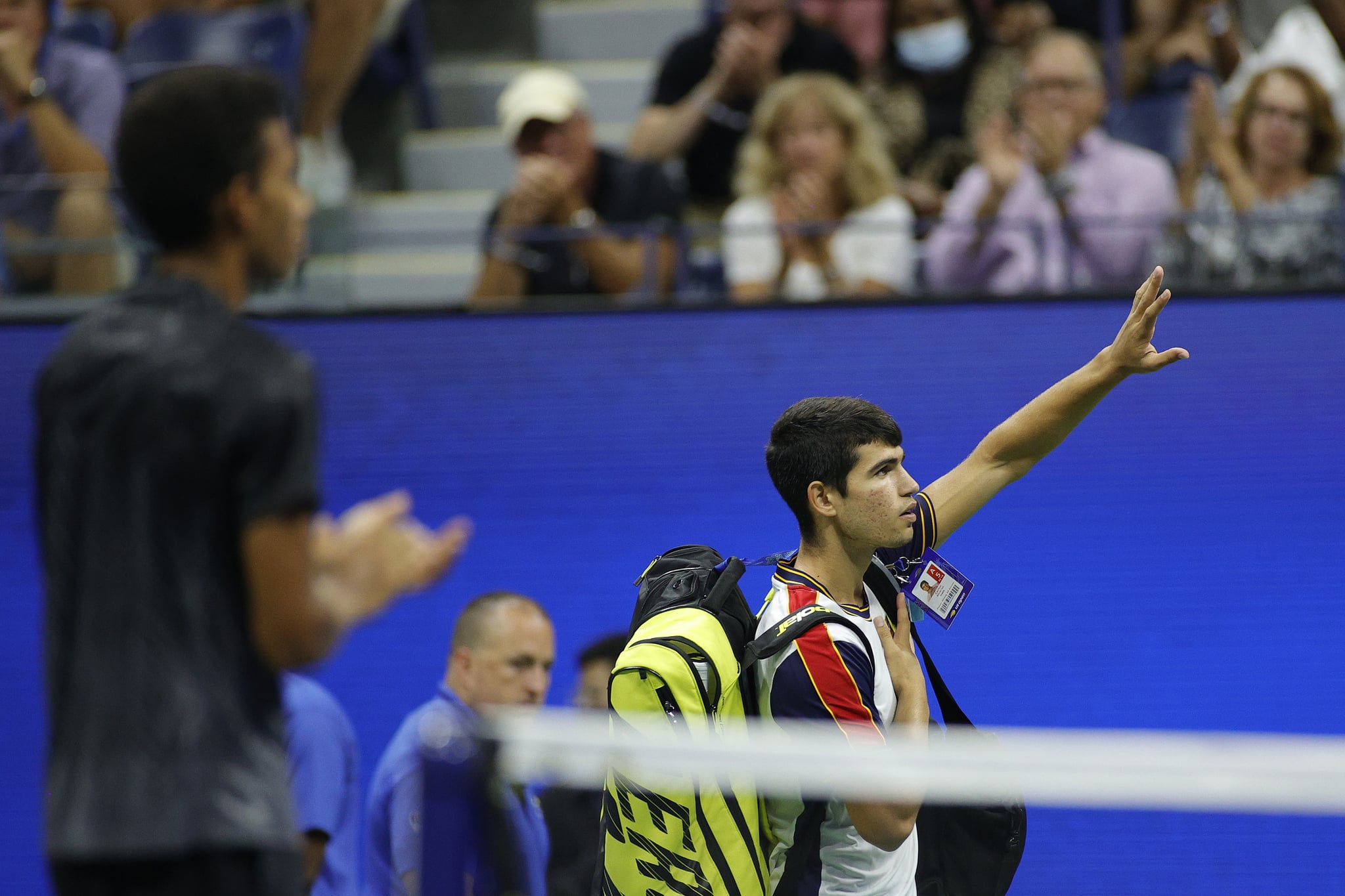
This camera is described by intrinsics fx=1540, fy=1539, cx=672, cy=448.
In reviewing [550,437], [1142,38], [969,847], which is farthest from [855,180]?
[969,847]

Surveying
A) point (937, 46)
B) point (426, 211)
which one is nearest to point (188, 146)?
point (426, 211)

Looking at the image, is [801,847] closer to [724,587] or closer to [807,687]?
[807,687]

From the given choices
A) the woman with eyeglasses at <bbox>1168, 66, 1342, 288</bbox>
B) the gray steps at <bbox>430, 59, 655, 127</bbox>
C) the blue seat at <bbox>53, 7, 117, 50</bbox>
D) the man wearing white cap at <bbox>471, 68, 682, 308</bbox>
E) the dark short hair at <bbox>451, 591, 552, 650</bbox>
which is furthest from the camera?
the gray steps at <bbox>430, 59, 655, 127</bbox>

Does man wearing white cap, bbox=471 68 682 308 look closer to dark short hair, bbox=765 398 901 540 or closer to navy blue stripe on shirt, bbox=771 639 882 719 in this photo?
dark short hair, bbox=765 398 901 540

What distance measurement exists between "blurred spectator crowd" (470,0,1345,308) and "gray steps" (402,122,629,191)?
70 centimetres

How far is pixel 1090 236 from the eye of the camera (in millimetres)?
4602

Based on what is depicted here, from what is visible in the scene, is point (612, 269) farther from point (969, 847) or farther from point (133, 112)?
point (133, 112)

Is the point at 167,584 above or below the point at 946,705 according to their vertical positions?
above

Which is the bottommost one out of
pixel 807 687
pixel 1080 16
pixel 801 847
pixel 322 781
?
pixel 322 781

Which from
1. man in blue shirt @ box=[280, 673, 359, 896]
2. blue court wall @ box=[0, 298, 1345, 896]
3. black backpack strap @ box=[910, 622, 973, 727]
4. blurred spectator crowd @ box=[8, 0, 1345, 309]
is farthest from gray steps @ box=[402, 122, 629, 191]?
black backpack strap @ box=[910, 622, 973, 727]

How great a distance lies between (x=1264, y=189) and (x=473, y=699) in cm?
294

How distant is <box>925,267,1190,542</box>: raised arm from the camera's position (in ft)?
9.14

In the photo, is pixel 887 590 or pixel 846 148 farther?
pixel 846 148

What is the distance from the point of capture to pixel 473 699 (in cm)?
372
